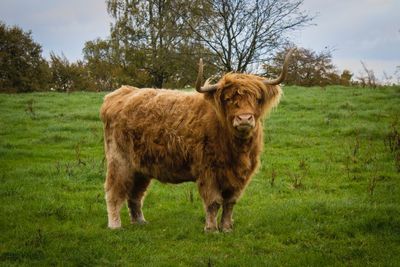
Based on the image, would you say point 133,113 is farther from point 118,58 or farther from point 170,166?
point 118,58

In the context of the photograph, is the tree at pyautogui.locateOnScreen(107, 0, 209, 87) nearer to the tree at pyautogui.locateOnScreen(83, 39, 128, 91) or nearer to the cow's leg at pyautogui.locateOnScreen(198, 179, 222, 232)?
the tree at pyautogui.locateOnScreen(83, 39, 128, 91)

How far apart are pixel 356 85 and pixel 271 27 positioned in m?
5.25

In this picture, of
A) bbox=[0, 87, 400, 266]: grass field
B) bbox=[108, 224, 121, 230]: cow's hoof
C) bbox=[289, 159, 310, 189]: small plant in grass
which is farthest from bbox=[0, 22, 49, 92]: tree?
bbox=[108, 224, 121, 230]: cow's hoof

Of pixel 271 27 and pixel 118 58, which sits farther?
pixel 118 58

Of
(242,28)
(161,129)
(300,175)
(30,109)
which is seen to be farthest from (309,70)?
(161,129)

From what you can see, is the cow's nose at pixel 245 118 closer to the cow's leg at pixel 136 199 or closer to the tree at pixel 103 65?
the cow's leg at pixel 136 199

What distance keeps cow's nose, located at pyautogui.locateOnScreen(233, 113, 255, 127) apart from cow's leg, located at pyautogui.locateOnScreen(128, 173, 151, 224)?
2037mm

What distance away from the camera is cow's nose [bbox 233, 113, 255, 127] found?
5531 mm

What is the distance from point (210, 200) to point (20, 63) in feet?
92.7

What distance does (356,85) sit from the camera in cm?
2031

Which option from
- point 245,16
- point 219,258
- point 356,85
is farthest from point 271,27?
point 219,258

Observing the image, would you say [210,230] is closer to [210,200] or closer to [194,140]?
[210,200]

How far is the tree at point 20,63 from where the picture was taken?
100 feet

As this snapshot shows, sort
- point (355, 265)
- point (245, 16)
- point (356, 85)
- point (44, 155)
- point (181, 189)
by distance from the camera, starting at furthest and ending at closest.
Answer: point (245, 16), point (356, 85), point (44, 155), point (181, 189), point (355, 265)
